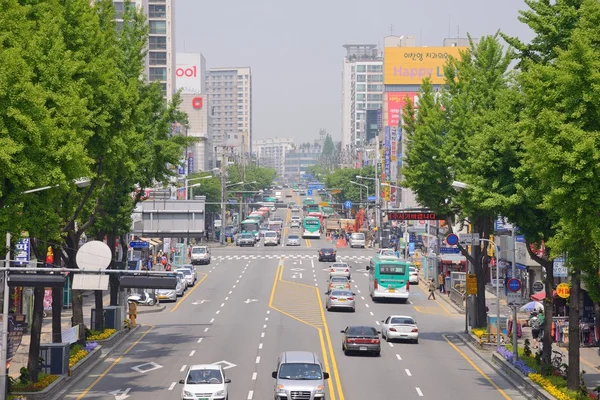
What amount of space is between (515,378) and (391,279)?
106ft

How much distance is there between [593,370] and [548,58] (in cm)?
1453

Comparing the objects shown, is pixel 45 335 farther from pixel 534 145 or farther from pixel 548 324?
pixel 534 145

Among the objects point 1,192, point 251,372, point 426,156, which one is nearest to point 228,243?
point 426,156

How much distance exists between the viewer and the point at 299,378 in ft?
112

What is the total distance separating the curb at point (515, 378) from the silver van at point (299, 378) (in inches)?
317

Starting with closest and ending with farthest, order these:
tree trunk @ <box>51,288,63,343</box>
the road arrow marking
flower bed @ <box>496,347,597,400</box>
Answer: flower bed @ <box>496,347,597,400</box>, the road arrow marking, tree trunk @ <box>51,288,63,343</box>

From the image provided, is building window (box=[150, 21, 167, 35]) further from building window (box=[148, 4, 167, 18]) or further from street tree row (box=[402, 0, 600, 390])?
street tree row (box=[402, 0, 600, 390])

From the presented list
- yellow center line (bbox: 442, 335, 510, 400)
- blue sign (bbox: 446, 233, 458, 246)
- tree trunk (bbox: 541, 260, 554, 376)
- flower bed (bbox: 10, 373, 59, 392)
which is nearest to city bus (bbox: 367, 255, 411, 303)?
yellow center line (bbox: 442, 335, 510, 400)

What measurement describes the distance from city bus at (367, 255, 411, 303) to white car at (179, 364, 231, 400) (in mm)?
39695

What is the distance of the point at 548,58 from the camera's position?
129 ft

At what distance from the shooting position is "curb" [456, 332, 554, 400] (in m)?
37.3

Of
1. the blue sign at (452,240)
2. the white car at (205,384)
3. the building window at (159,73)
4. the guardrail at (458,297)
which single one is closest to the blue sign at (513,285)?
the blue sign at (452,240)

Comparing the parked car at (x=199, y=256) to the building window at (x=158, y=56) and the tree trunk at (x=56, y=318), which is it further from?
the building window at (x=158, y=56)

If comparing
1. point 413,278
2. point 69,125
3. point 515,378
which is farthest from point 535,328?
point 413,278
